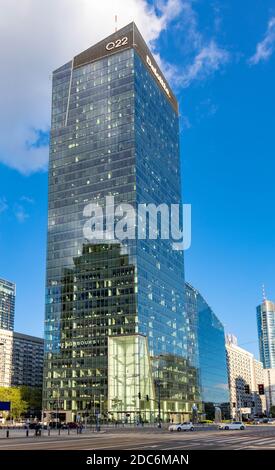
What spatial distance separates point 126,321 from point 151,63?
299ft

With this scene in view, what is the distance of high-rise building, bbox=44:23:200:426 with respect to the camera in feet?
503

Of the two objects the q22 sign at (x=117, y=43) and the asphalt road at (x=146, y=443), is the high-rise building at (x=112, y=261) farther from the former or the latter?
the asphalt road at (x=146, y=443)

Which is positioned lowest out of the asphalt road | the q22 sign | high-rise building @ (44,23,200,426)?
the asphalt road

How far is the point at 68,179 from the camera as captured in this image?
175750 mm

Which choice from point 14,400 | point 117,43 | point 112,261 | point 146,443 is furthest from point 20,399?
point 146,443

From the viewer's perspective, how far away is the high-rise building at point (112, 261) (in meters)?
153

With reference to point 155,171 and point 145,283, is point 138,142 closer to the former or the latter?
point 155,171

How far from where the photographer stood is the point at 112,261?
160125 millimetres

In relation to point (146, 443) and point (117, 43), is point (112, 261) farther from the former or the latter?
point (146, 443)

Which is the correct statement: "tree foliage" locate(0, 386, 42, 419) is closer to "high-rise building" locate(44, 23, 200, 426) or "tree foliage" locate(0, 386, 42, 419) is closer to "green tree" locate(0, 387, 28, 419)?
"green tree" locate(0, 387, 28, 419)

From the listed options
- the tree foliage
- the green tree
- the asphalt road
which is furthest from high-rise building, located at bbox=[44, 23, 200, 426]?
the asphalt road
